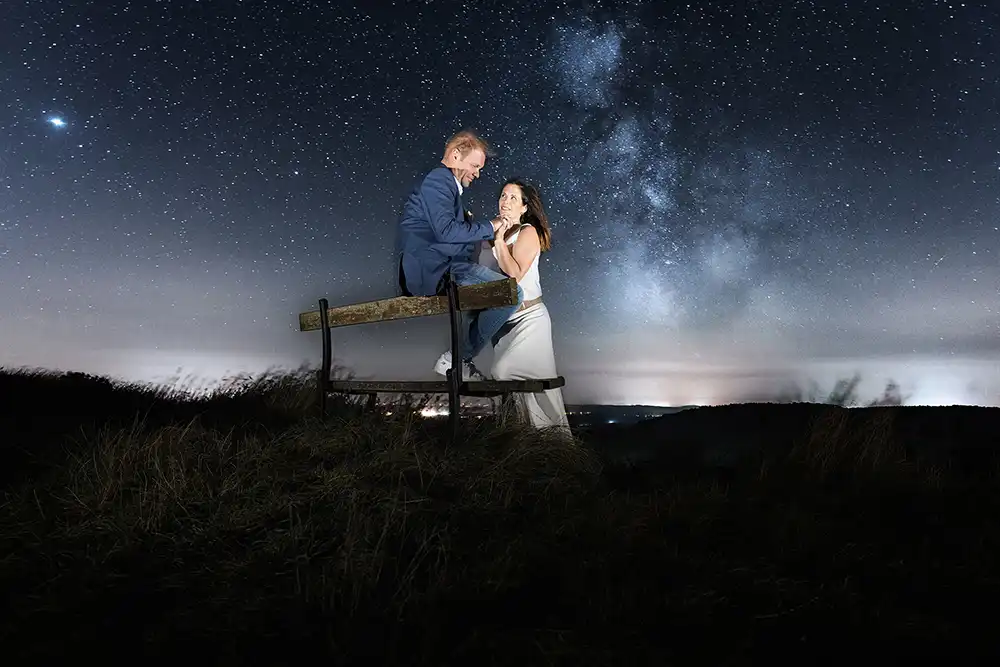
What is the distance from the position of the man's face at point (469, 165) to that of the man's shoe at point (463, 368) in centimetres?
150

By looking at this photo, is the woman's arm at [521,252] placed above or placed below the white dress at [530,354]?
above

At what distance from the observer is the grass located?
2.46 metres

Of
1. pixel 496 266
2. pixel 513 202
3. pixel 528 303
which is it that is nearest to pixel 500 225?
pixel 513 202


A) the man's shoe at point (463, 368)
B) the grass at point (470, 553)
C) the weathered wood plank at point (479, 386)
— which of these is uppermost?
the man's shoe at point (463, 368)

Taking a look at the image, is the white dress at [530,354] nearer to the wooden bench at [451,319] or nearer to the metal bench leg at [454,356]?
the wooden bench at [451,319]

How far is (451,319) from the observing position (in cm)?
541

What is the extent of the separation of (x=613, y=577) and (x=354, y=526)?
1279 millimetres

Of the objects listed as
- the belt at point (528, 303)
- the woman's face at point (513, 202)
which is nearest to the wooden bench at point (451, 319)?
the belt at point (528, 303)

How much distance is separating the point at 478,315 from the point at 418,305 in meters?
A: 0.67

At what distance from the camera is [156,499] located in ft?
12.9

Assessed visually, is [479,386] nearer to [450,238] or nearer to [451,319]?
[451,319]

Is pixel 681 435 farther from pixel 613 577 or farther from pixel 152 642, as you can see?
pixel 152 642

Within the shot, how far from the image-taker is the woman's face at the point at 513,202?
6.10 meters

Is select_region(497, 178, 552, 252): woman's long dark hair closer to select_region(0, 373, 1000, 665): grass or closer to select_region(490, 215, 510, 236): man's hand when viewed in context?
select_region(490, 215, 510, 236): man's hand
